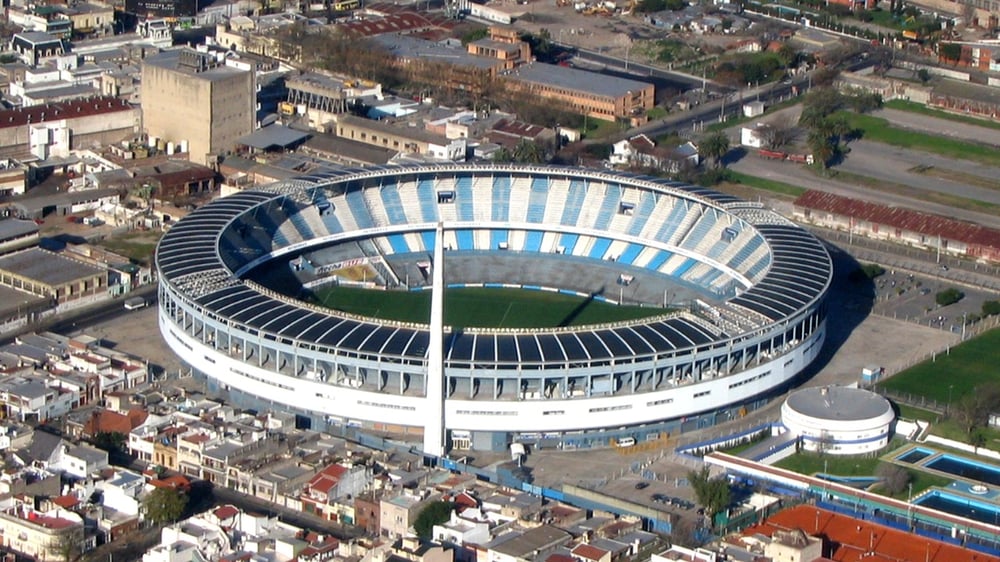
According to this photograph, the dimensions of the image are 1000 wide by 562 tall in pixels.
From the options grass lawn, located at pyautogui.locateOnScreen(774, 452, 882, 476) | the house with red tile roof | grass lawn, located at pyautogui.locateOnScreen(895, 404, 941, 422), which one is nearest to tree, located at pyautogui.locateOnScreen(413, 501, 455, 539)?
grass lawn, located at pyautogui.locateOnScreen(774, 452, 882, 476)

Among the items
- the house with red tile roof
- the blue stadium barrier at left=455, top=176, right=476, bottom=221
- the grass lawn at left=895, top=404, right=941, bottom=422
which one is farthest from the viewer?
the house with red tile roof

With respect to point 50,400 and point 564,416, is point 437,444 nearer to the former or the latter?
point 564,416

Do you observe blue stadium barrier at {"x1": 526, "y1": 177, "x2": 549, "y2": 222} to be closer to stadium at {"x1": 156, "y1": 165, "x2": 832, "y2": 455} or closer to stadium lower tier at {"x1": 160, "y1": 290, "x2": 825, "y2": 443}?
stadium at {"x1": 156, "y1": 165, "x2": 832, "y2": 455}

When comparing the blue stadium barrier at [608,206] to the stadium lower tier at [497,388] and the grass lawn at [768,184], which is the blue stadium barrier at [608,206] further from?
the stadium lower tier at [497,388]

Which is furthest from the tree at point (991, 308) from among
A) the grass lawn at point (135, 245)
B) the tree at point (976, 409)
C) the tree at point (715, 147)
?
the grass lawn at point (135, 245)

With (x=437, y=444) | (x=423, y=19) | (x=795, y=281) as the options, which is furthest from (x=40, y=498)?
(x=423, y=19)
